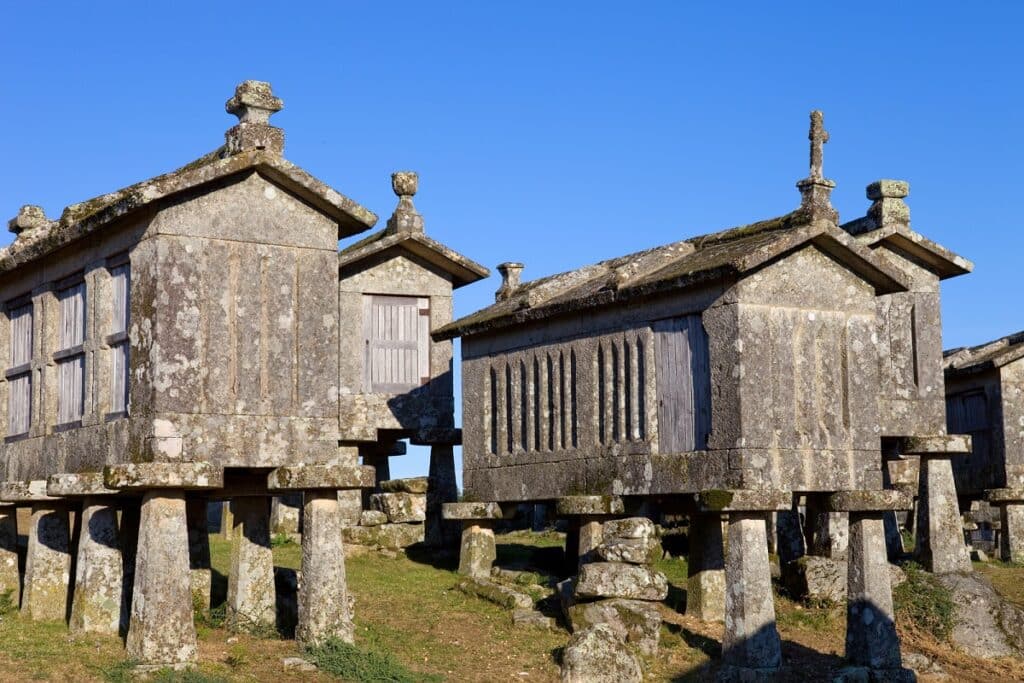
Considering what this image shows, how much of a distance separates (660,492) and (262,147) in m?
6.64

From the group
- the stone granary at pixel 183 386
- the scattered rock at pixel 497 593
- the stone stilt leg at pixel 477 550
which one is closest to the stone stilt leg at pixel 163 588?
the stone granary at pixel 183 386

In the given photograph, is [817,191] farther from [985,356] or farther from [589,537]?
[985,356]

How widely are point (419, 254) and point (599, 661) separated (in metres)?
10.4

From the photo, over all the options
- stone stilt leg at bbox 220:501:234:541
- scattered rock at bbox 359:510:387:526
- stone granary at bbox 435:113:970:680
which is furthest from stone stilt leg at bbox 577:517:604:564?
stone stilt leg at bbox 220:501:234:541

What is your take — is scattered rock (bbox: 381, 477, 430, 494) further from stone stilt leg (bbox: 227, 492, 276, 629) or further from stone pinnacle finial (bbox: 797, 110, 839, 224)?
stone pinnacle finial (bbox: 797, 110, 839, 224)

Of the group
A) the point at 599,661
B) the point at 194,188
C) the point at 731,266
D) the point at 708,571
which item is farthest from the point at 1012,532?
the point at 194,188

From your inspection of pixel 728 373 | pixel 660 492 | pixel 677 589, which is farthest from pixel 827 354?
pixel 677 589

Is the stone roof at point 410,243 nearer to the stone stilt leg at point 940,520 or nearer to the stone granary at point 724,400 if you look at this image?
the stone granary at point 724,400

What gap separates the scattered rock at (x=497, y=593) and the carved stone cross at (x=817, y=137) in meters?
6.92

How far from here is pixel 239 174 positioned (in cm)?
1588

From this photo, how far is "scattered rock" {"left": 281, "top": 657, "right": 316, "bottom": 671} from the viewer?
15602mm

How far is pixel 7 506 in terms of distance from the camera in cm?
1931

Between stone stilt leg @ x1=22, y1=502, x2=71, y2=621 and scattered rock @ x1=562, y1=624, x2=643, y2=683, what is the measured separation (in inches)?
246

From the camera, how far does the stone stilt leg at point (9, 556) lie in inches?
756
